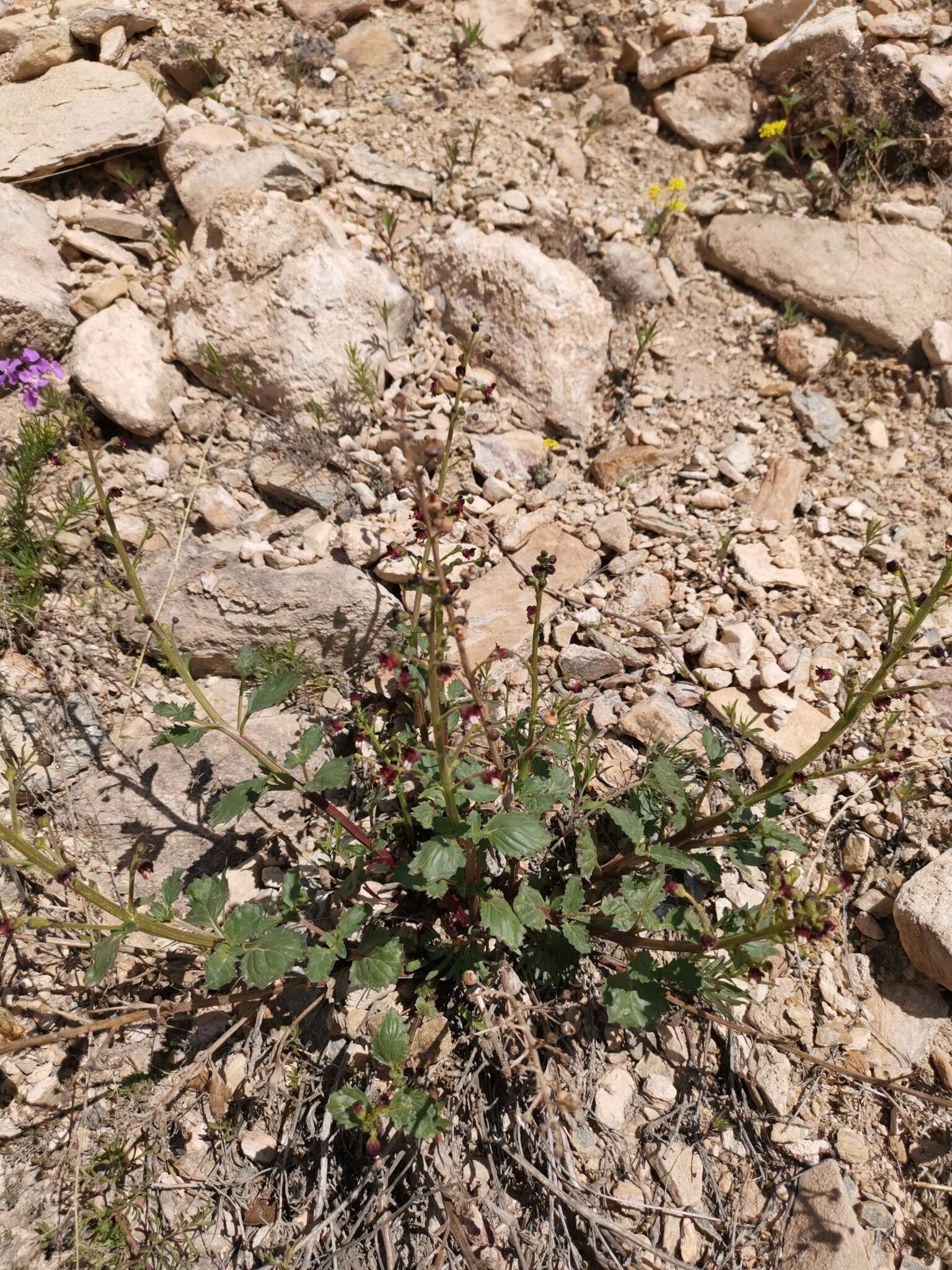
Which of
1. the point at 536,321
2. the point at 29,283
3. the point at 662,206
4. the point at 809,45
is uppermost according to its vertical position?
the point at 809,45

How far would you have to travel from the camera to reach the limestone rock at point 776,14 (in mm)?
5070

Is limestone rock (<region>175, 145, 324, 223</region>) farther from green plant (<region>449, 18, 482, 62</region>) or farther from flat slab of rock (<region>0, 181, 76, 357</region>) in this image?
green plant (<region>449, 18, 482, 62</region>)

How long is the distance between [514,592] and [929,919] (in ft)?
7.03

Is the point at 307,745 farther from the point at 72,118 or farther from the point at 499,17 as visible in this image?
the point at 499,17

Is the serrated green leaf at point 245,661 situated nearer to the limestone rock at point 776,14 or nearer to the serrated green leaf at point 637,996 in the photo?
the serrated green leaf at point 637,996

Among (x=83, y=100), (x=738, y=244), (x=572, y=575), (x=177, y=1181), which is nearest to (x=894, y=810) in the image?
(x=572, y=575)

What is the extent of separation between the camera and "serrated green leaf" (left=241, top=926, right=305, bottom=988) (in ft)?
7.88

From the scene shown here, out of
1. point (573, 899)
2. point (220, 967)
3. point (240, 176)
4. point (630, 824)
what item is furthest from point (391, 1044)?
point (240, 176)

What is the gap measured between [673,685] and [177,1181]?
2.67m

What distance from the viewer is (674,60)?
17.0 ft

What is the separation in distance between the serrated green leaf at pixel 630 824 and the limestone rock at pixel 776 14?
17.6ft

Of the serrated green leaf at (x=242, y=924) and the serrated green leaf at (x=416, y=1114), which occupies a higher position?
the serrated green leaf at (x=242, y=924)

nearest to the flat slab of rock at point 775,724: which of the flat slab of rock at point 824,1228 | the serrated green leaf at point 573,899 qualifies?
the serrated green leaf at point 573,899

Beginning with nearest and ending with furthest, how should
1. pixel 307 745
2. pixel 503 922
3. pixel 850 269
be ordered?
pixel 503 922 → pixel 307 745 → pixel 850 269
